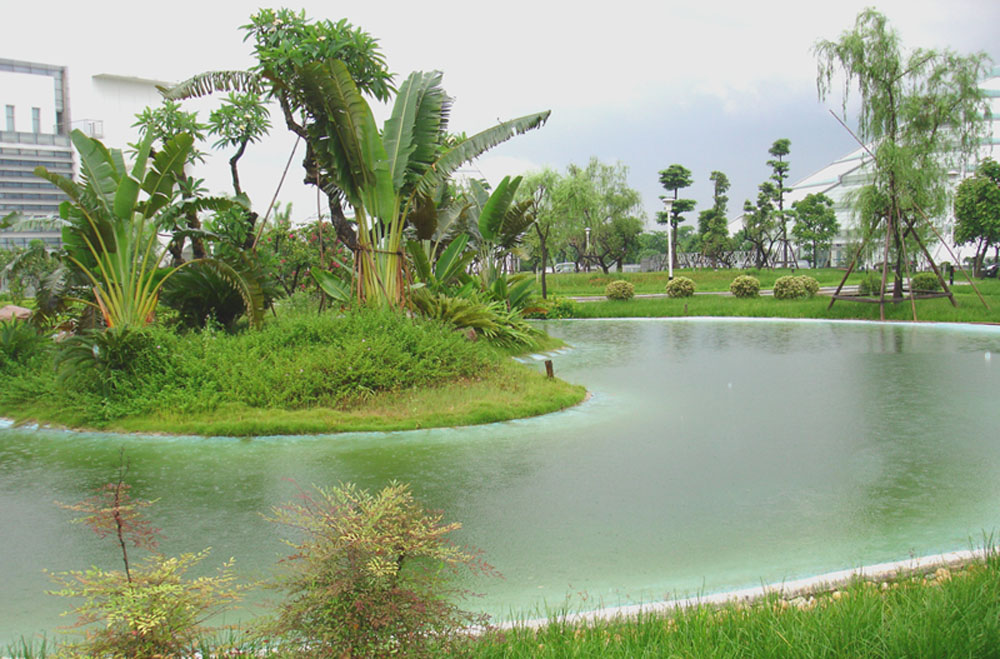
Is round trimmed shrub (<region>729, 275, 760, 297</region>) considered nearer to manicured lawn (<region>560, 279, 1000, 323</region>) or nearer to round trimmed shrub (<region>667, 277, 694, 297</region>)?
manicured lawn (<region>560, 279, 1000, 323</region>)

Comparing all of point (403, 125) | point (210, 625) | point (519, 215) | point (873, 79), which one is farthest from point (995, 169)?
point (210, 625)

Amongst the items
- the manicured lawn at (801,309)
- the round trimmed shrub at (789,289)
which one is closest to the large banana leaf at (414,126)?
the manicured lawn at (801,309)

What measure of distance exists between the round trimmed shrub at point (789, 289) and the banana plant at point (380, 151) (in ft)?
49.1

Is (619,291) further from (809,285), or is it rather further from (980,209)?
(980,209)

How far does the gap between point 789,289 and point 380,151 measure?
57.9 feet

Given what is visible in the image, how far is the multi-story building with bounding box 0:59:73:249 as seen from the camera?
53750mm

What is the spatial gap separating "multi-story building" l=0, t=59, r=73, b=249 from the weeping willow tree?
48775mm

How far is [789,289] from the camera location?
2448cm

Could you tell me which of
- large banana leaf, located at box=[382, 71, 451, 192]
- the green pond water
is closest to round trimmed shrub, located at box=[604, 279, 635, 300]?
large banana leaf, located at box=[382, 71, 451, 192]

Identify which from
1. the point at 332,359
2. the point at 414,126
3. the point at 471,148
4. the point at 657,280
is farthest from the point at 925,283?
the point at 657,280

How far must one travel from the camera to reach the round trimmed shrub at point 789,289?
79.9 feet

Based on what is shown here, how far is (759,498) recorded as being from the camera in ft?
17.8

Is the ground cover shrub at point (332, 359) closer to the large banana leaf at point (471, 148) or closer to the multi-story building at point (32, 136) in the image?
the large banana leaf at point (471, 148)

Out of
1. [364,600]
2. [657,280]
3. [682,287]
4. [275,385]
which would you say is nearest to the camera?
[364,600]
